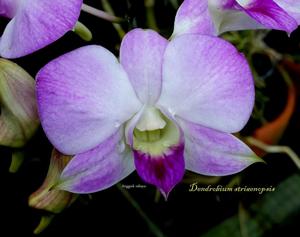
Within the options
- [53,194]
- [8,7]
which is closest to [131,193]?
[53,194]

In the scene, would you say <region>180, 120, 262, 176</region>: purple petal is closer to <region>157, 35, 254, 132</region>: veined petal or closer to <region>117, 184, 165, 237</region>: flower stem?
<region>157, 35, 254, 132</region>: veined petal

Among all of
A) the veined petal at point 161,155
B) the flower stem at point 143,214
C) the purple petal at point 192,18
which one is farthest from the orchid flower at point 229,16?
the flower stem at point 143,214

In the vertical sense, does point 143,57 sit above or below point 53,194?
above

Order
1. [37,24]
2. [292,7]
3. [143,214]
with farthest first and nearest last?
[143,214] → [292,7] → [37,24]

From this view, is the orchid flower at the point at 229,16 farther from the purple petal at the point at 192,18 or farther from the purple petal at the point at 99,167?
the purple petal at the point at 99,167

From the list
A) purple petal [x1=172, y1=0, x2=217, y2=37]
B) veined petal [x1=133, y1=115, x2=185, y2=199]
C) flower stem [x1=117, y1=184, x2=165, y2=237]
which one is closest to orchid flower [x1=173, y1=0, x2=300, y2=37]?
purple petal [x1=172, y1=0, x2=217, y2=37]

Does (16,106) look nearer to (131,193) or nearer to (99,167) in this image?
(99,167)

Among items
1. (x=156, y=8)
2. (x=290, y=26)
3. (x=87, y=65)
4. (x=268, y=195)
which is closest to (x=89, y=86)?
(x=87, y=65)
